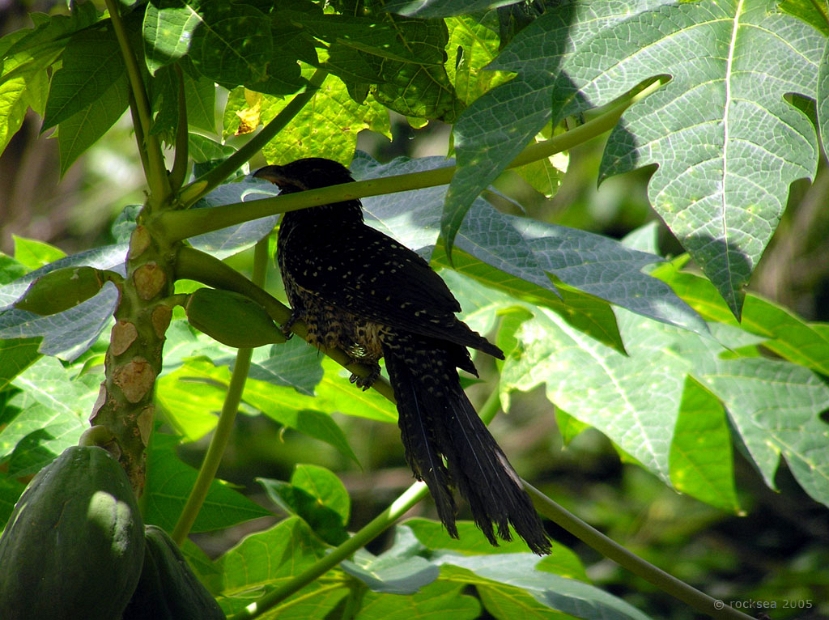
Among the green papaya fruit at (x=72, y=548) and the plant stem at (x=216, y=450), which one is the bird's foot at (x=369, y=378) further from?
the green papaya fruit at (x=72, y=548)

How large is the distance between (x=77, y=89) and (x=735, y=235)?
97cm

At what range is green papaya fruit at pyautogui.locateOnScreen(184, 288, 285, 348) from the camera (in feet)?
3.69

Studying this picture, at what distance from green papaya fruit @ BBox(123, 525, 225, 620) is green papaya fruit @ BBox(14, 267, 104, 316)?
1.03 feet

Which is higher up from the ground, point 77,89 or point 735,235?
point 77,89

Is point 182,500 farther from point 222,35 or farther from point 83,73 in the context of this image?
point 222,35

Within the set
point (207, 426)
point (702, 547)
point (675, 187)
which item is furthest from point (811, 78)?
point (702, 547)

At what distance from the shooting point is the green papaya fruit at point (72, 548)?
87 cm

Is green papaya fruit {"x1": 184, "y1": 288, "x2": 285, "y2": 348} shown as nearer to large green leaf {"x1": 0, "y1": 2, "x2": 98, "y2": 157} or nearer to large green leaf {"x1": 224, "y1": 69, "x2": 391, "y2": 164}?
large green leaf {"x1": 0, "y1": 2, "x2": 98, "y2": 157}

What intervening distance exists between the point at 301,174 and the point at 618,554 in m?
1.10

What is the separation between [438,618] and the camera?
1.91 m

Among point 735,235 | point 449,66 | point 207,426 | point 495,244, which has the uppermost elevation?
point 449,66

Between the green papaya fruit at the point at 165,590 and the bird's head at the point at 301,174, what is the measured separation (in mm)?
1007

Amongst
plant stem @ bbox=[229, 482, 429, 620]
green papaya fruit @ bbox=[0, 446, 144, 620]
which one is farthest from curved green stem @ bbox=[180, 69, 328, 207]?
plant stem @ bbox=[229, 482, 429, 620]

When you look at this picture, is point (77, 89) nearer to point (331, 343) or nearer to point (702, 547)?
point (331, 343)
